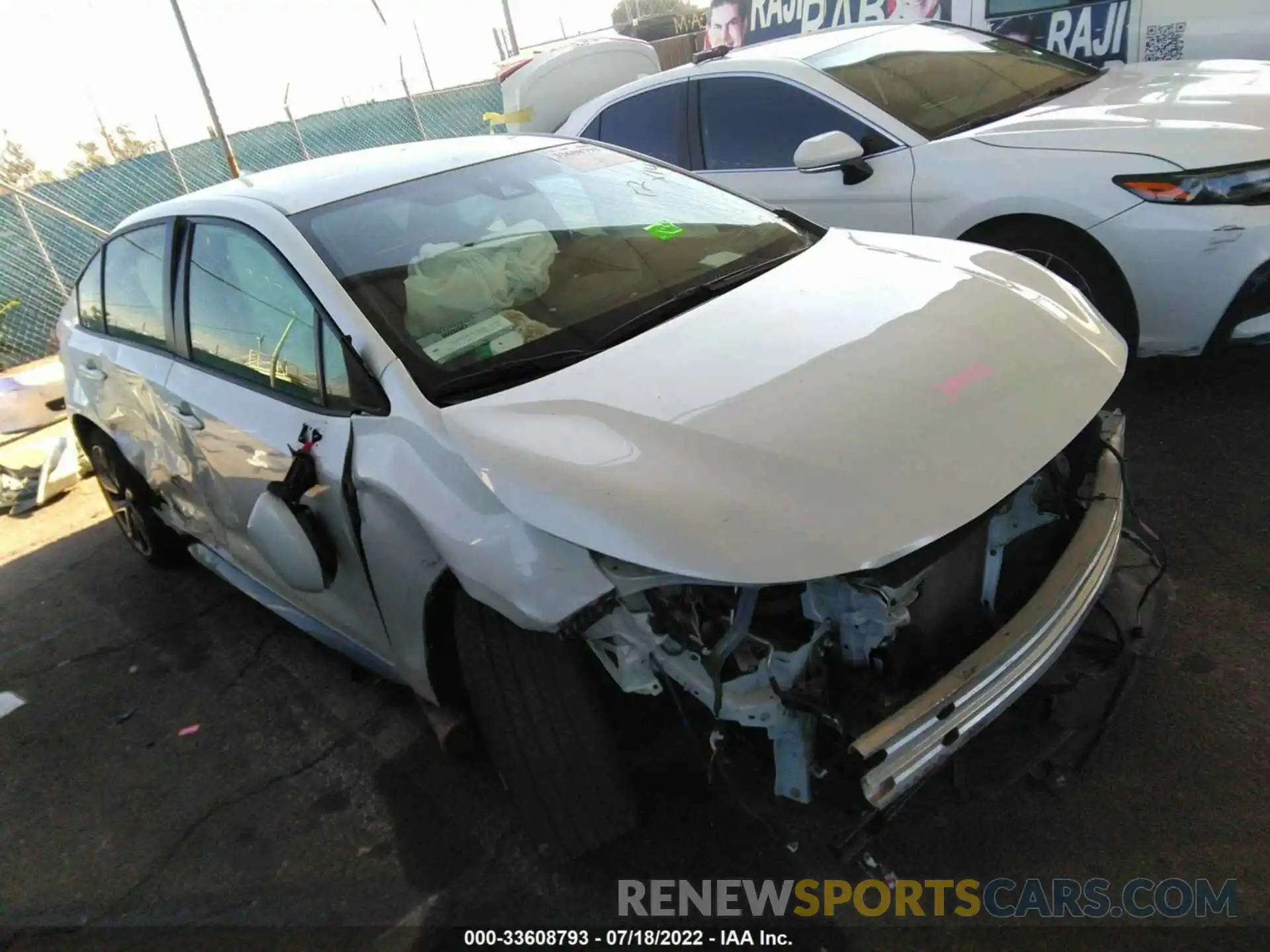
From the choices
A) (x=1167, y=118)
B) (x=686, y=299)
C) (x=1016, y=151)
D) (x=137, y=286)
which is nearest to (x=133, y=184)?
(x=137, y=286)

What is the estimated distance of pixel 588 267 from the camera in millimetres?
2561

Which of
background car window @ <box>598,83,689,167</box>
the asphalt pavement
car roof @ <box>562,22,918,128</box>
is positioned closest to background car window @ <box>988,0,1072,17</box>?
car roof @ <box>562,22,918,128</box>

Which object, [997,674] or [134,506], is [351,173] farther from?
[997,674]

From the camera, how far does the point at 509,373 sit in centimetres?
216

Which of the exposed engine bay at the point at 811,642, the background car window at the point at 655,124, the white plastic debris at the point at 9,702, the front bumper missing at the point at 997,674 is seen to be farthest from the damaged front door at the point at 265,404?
the background car window at the point at 655,124

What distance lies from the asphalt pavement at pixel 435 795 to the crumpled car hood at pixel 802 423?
0.69 metres

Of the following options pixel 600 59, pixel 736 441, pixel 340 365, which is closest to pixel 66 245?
pixel 600 59

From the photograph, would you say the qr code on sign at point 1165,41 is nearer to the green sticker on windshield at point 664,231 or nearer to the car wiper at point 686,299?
the car wiper at point 686,299

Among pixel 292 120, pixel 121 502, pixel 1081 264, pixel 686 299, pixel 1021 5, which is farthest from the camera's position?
pixel 292 120

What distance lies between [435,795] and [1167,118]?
12.3 feet

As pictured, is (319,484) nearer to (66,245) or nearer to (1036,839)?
(1036,839)

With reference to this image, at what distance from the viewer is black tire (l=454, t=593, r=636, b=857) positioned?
1.98m

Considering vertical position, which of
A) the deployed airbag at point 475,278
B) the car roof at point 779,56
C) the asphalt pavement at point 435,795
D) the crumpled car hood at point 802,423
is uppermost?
the car roof at point 779,56

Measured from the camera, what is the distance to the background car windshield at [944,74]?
4.13 meters
